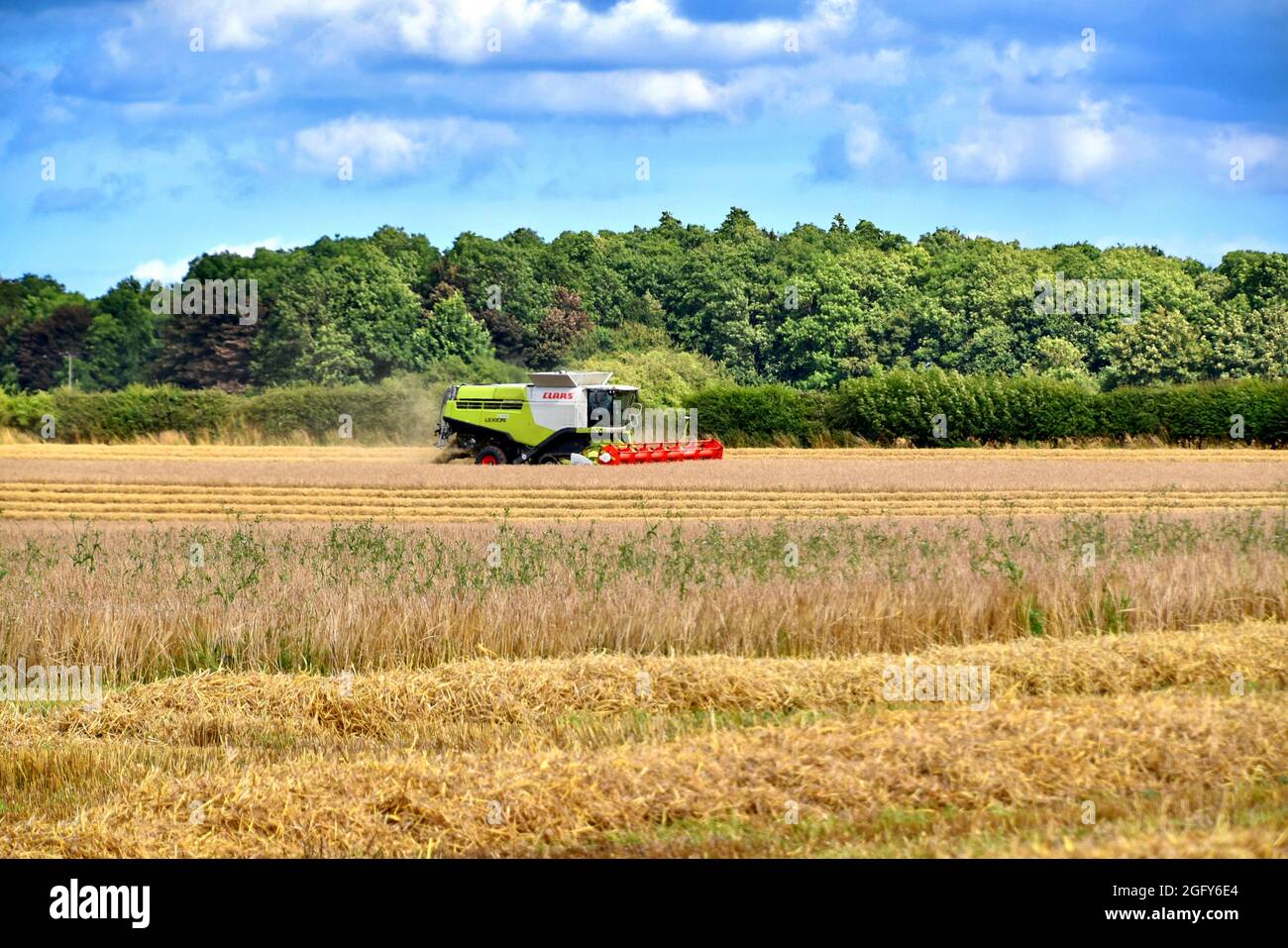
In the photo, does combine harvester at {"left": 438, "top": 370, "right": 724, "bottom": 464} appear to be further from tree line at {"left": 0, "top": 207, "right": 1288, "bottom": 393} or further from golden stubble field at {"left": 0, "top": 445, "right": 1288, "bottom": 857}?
tree line at {"left": 0, "top": 207, "right": 1288, "bottom": 393}

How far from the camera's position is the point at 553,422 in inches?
1325

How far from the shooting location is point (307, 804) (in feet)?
25.0

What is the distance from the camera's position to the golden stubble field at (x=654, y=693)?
7.26 metres

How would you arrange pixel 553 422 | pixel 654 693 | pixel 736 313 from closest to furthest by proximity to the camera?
pixel 654 693, pixel 553 422, pixel 736 313

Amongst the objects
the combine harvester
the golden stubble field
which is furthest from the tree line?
the golden stubble field

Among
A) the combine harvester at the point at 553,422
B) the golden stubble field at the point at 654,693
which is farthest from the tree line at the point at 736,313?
the golden stubble field at the point at 654,693

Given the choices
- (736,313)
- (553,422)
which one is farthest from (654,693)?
(736,313)

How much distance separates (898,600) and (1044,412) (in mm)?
35504

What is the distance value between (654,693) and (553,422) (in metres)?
23.6

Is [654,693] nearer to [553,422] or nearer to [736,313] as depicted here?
[553,422]

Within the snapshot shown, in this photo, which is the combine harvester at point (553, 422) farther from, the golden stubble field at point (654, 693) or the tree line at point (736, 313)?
the tree line at point (736, 313)

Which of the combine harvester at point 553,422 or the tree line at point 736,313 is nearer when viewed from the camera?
the combine harvester at point 553,422

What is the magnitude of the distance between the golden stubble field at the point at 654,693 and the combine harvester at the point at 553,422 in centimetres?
1306
